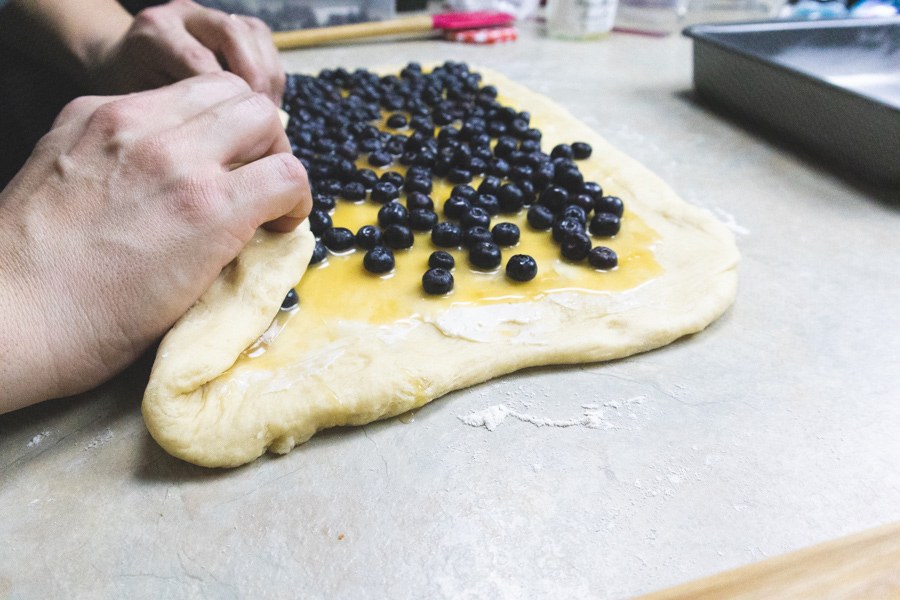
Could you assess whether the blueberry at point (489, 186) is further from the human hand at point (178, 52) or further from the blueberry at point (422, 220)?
the human hand at point (178, 52)

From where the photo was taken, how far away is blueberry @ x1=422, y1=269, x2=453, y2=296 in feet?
3.40

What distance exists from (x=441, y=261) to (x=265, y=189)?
324mm

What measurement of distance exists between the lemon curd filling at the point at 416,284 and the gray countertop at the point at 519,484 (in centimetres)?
15

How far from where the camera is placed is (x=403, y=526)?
782 millimetres

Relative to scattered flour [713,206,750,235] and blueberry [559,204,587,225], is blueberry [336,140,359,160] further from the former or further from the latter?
scattered flour [713,206,750,235]

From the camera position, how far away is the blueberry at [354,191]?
4.23 ft

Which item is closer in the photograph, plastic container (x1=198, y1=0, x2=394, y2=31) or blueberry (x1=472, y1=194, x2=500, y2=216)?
blueberry (x1=472, y1=194, x2=500, y2=216)

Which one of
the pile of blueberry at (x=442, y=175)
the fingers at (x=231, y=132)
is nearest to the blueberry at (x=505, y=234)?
the pile of blueberry at (x=442, y=175)

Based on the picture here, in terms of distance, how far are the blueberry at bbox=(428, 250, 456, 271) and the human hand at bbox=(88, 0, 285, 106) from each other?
2.49 ft

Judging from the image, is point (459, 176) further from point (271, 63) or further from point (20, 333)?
point (20, 333)

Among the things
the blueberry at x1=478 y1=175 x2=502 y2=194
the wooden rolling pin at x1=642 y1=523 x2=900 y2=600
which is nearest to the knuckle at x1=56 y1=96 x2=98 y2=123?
the blueberry at x1=478 y1=175 x2=502 y2=194

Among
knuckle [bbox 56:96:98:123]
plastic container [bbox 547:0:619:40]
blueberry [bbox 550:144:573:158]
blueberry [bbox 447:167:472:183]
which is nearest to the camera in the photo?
knuckle [bbox 56:96:98:123]

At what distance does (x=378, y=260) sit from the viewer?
3.51 feet

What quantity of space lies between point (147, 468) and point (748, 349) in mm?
986
